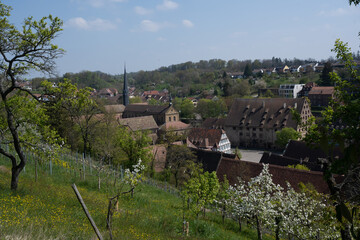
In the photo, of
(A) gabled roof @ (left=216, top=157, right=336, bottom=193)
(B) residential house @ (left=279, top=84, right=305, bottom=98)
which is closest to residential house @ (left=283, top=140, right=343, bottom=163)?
(A) gabled roof @ (left=216, top=157, right=336, bottom=193)

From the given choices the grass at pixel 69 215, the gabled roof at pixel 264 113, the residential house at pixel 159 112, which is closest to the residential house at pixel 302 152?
the grass at pixel 69 215

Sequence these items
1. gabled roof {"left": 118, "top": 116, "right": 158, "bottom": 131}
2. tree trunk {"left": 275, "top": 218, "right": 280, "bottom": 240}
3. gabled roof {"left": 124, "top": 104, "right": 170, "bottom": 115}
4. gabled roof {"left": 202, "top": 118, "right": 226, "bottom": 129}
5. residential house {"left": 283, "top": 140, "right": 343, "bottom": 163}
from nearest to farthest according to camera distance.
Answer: tree trunk {"left": 275, "top": 218, "right": 280, "bottom": 240}, residential house {"left": 283, "top": 140, "right": 343, "bottom": 163}, gabled roof {"left": 118, "top": 116, "right": 158, "bottom": 131}, gabled roof {"left": 202, "top": 118, "right": 226, "bottom": 129}, gabled roof {"left": 124, "top": 104, "right": 170, "bottom": 115}

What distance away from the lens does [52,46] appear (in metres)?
10.9

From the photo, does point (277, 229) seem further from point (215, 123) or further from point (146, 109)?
point (146, 109)

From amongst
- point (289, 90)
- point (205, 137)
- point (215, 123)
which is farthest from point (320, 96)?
point (205, 137)

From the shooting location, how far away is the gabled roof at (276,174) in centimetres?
2369

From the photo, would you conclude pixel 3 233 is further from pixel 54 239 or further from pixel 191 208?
pixel 191 208

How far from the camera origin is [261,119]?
196ft

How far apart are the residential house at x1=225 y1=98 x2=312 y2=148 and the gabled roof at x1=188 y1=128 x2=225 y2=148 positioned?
35.7 ft

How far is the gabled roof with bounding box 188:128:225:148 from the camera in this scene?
51188mm

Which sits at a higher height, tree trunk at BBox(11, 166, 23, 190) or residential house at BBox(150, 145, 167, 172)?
tree trunk at BBox(11, 166, 23, 190)

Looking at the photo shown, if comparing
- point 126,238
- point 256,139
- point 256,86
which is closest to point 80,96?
point 126,238

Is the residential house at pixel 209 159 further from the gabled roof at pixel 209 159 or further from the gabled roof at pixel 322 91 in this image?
the gabled roof at pixel 322 91

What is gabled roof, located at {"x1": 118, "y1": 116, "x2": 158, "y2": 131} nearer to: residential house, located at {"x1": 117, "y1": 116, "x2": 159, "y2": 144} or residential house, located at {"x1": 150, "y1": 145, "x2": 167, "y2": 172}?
residential house, located at {"x1": 117, "y1": 116, "x2": 159, "y2": 144}
